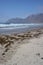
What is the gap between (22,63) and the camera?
542 centimetres

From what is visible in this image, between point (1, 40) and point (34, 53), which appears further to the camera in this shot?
point (1, 40)

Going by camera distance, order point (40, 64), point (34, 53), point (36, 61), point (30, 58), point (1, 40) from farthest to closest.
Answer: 1. point (1, 40)
2. point (34, 53)
3. point (30, 58)
4. point (36, 61)
5. point (40, 64)

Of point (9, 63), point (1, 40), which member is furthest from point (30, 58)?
point (1, 40)

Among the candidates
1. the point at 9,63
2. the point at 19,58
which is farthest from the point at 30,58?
the point at 9,63

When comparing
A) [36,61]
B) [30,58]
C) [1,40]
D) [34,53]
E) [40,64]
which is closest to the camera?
[40,64]

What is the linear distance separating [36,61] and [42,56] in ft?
1.92

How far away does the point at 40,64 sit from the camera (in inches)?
204

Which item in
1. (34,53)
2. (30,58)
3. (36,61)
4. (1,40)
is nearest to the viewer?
(36,61)

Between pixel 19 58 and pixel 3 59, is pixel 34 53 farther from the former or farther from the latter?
pixel 3 59

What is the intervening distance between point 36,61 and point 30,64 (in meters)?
0.33

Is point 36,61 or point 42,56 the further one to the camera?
point 42,56

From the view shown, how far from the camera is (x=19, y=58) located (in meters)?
6.00

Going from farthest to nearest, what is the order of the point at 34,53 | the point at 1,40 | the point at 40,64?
the point at 1,40, the point at 34,53, the point at 40,64

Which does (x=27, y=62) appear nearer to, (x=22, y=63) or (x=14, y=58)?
(x=22, y=63)
